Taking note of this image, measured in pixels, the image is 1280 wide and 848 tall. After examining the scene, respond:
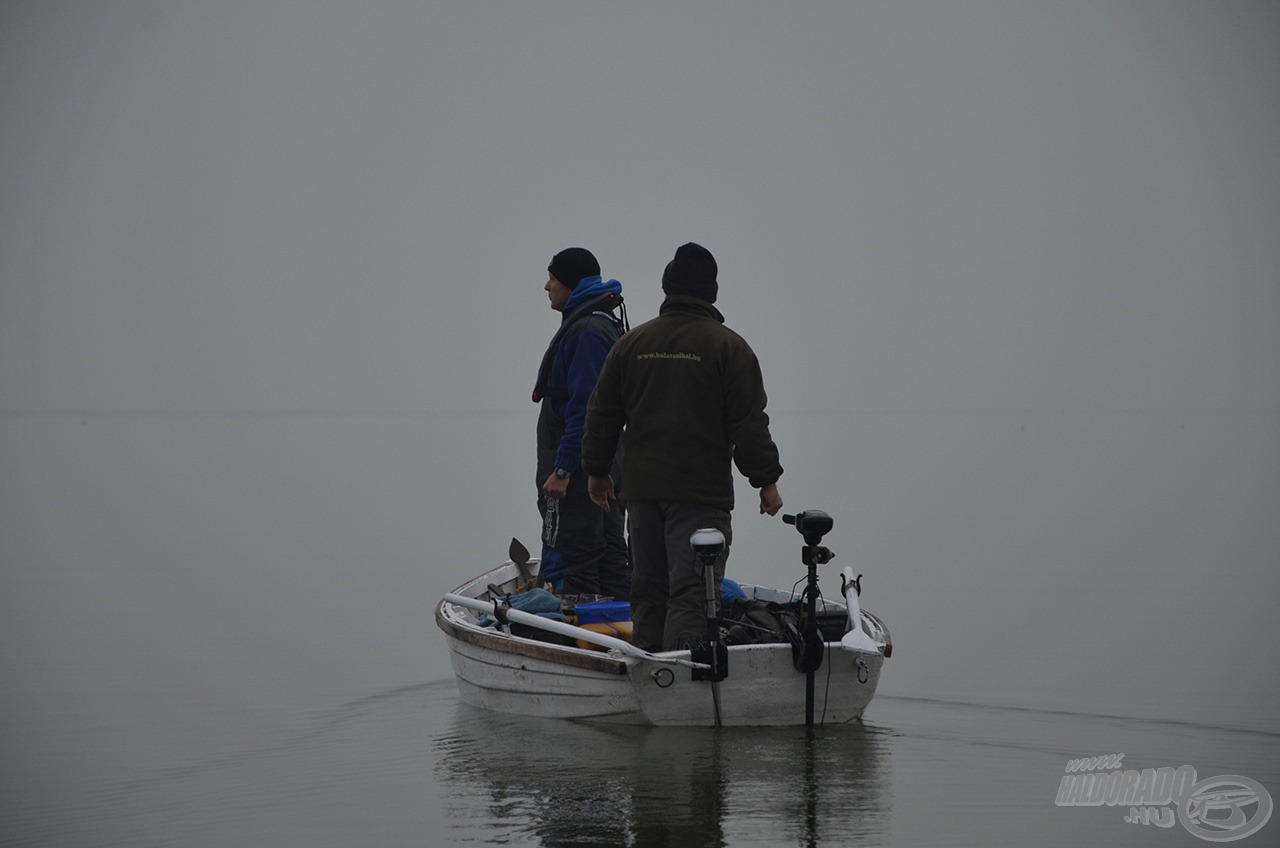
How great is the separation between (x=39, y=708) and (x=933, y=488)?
73.2 feet

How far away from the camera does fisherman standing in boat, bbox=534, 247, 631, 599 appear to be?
9.62 m

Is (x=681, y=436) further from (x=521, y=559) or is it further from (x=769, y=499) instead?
(x=521, y=559)

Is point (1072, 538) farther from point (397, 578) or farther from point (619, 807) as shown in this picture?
point (619, 807)

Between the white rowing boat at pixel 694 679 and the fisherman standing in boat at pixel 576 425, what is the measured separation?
3.75 feet

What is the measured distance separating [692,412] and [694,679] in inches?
56.6

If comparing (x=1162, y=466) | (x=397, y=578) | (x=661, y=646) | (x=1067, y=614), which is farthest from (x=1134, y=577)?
(x=1162, y=466)

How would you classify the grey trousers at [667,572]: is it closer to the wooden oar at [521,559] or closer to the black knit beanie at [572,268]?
the black knit beanie at [572,268]

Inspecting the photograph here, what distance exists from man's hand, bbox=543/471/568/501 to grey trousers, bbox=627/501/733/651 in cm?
103

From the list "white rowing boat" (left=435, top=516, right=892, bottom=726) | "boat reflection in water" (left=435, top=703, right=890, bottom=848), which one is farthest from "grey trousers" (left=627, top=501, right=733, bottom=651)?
"boat reflection in water" (left=435, top=703, right=890, bottom=848)

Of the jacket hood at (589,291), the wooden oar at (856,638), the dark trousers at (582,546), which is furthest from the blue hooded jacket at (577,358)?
the wooden oar at (856,638)

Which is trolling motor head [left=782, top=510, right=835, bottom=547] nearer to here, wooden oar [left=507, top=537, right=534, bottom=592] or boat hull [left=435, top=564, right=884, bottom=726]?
boat hull [left=435, top=564, right=884, bottom=726]

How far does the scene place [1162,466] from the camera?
36.1m

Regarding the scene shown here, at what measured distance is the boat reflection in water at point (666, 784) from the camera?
21.7 ft

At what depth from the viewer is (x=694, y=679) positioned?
8.01 metres
